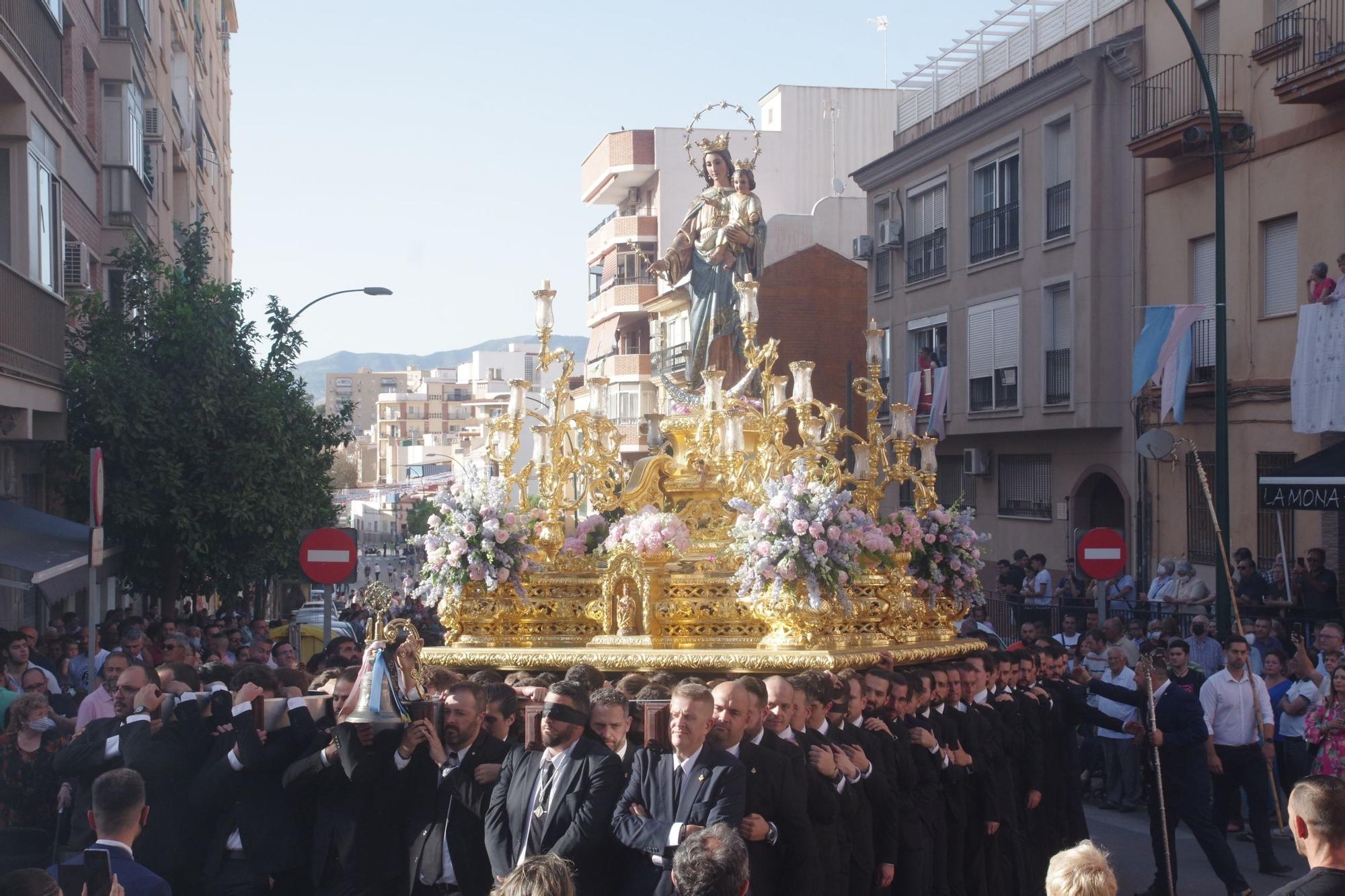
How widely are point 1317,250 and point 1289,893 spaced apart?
15200 mm

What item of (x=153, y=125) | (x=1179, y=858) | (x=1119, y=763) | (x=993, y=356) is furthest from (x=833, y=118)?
(x=1179, y=858)

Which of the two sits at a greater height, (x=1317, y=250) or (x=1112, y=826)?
(x=1317, y=250)

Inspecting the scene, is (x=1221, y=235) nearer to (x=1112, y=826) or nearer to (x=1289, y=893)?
(x=1112, y=826)

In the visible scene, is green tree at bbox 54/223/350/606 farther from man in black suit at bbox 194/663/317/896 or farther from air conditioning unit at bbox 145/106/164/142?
man in black suit at bbox 194/663/317/896

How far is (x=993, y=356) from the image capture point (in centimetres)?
2648

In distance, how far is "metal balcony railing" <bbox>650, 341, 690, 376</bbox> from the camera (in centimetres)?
1423

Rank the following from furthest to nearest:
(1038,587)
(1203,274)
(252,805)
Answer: (1203,274) → (1038,587) → (252,805)

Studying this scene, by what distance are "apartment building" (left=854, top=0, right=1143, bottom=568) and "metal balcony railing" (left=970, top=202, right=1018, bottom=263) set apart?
3 centimetres

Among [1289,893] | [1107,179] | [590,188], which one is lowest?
[1289,893]

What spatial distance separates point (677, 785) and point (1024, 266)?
67.4ft

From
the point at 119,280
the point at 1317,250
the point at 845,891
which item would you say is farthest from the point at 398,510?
the point at 845,891

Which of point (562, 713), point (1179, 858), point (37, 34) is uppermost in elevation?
point (37, 34)

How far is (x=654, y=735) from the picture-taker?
659 centimetres

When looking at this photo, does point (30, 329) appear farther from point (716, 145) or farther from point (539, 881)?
point (539, 881)
